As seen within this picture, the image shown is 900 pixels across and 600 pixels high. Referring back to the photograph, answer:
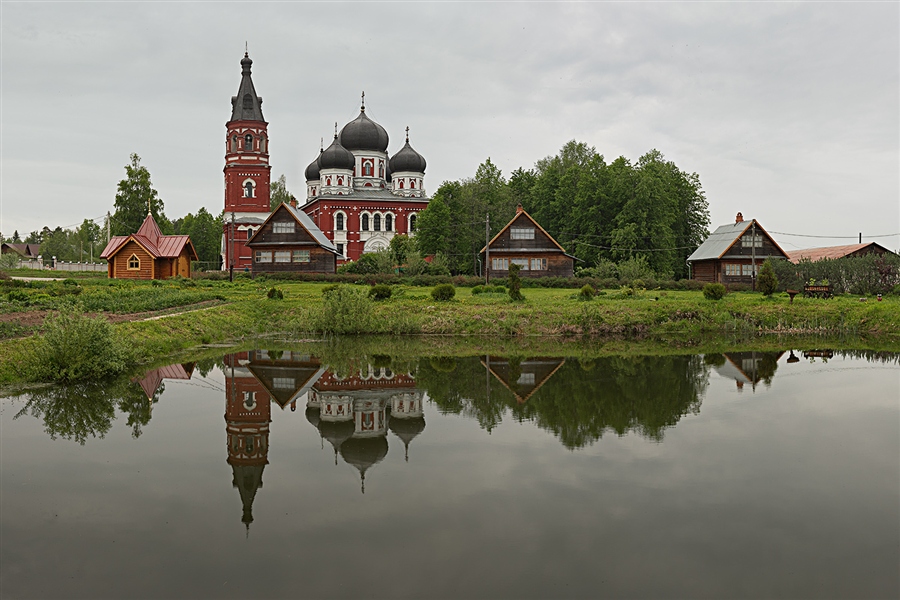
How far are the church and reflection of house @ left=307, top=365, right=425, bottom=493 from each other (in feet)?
129

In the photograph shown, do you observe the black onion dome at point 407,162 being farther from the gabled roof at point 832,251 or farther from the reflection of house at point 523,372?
the reflection of house at point 523,372

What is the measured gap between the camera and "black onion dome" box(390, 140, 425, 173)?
65.1 metres

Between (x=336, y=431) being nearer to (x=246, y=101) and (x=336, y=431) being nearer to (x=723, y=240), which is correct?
(x=723, y=240)

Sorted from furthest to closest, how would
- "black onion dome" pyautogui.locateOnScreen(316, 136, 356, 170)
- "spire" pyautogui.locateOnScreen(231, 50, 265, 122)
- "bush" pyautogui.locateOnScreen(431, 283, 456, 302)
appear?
"black onion dome" pyautogui.locateOnScreen(316, 136, 356, 170)
"spire" pyautogui.locateOnScreen(231, 50, 265, 122)
"bush" pyautogui.locateOnScreen(431, 283, 456, 302)

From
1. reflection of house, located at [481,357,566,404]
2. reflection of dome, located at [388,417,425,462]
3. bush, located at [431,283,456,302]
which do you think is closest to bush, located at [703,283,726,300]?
bush, located at [431,283,456,302]

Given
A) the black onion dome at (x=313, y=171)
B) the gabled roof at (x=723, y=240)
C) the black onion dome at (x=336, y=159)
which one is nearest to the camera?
the gabled roof at (x=723, y=240)

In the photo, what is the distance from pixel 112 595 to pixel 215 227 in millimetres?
78684

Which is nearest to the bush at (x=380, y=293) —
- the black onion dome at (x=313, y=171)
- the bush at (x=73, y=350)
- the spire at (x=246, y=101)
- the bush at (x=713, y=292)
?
the bush at (x=713, y=292)

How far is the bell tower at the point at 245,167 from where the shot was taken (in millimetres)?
57531

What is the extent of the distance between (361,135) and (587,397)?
53.4 m

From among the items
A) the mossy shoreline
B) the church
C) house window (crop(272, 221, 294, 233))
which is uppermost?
the church

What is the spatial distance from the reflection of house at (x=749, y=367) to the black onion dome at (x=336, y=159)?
151 feet

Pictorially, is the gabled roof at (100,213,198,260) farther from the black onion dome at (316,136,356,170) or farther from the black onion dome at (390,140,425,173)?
the black onion dome at (390,140,425,173)

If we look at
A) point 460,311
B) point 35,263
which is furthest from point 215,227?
point 460,311
